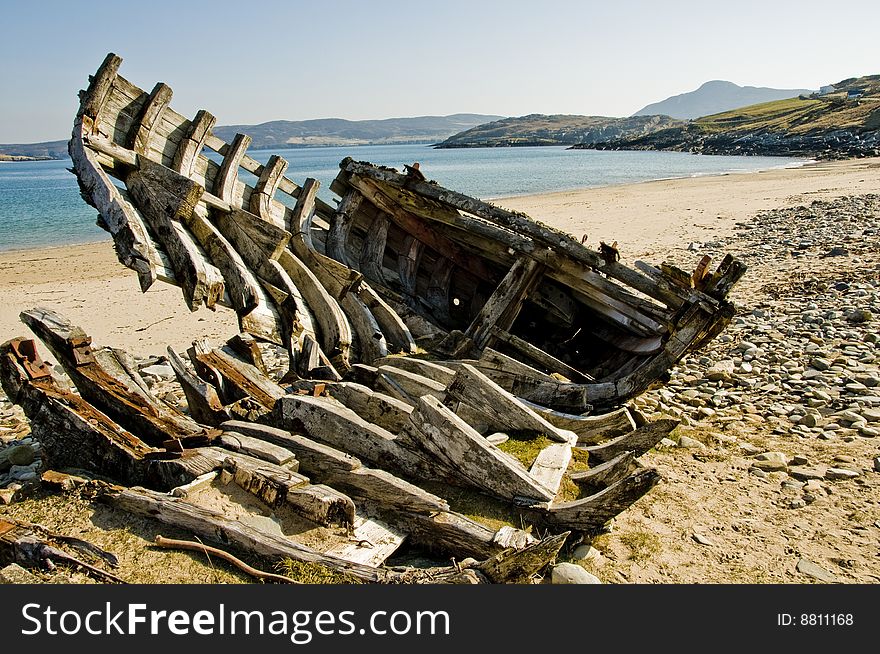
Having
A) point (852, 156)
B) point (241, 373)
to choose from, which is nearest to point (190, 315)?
point (241, 373)

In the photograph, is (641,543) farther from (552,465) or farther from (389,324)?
(389,324)

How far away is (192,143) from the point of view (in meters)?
8.37

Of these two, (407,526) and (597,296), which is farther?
(597,296)

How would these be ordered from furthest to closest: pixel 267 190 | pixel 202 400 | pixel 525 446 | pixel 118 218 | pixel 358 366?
1. pixel 267 190
2. pixel 118 218
3. pixel 358 366
4. pixel 202 400
5. pixel 525 446

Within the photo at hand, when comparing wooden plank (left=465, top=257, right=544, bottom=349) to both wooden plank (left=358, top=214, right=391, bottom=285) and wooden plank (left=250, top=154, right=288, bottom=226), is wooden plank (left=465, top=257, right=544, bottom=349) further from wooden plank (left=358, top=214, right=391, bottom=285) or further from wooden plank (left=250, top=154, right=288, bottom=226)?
wooden plank (left=250, top=154, right=288, bottom=226)

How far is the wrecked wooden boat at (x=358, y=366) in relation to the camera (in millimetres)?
4172

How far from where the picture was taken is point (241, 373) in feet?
19.3

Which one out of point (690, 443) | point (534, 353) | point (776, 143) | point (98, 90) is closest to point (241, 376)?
point (534, 353)

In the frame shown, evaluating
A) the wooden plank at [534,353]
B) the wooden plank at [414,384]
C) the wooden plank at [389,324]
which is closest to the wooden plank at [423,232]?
the wooden plank at [389,324]

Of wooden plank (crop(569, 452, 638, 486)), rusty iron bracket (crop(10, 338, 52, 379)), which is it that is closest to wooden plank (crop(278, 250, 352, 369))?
rusty iron bracket (crop(10, 338, 52, 379))

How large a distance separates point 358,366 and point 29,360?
8.98 feet

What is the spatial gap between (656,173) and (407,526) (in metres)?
58.6

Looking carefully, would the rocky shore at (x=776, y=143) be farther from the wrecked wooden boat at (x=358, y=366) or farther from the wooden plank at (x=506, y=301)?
the wooden plank at (x=506, y=301)

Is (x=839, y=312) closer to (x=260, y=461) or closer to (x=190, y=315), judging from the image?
(x=260, y=461)
